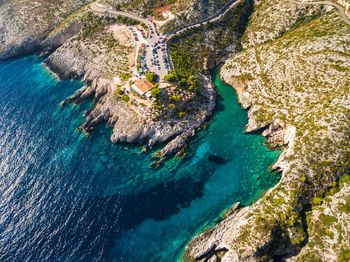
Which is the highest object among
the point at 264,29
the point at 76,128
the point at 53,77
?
the point at 53,77

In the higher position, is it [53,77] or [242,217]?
[53,77]

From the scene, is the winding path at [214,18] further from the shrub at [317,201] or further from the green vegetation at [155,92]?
the shrub at [317,201]

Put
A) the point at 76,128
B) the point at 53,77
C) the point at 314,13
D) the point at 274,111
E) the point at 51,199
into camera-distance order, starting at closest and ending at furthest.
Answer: the point at 51,199 < the point at 274,111 < the point at 76,128 < the point at 314,13 < the point at 53,77

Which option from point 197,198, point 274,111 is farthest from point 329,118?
point 197,198

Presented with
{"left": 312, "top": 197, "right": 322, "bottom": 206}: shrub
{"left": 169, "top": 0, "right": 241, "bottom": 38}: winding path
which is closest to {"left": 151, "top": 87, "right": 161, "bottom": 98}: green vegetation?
{"left": 169, "top": 0, "right": 241, "bottom": 38}: winding path

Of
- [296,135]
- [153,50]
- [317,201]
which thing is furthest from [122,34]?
[317,201]

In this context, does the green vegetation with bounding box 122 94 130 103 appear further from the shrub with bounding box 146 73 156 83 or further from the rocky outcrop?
the shrub with bounding box 146 73 156 83

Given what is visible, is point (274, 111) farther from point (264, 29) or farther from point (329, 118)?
point (264, 29)
